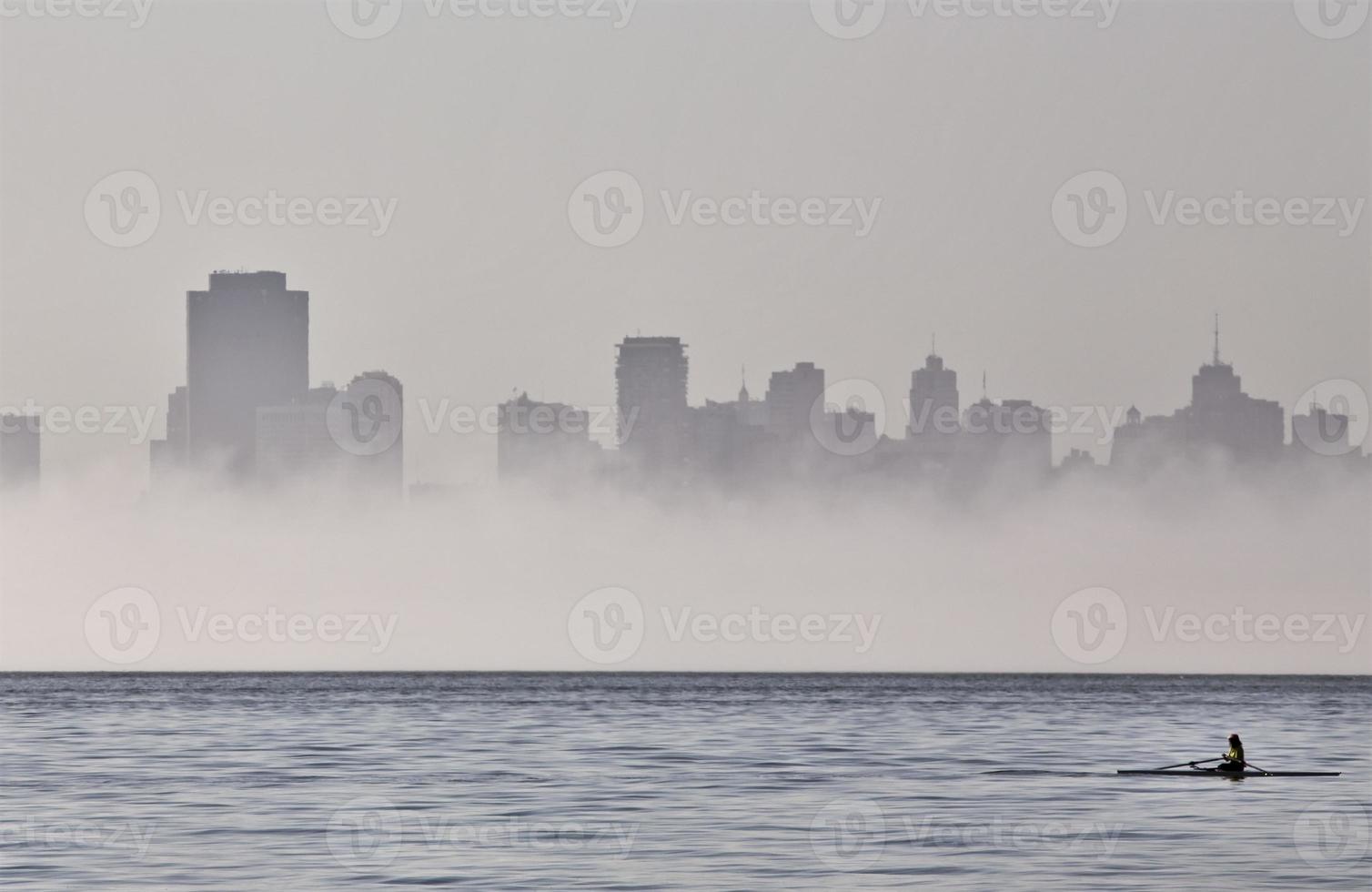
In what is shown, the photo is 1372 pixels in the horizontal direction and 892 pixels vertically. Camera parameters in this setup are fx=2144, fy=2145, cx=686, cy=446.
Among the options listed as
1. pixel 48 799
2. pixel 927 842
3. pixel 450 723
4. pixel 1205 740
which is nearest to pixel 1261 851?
pixel 927 842

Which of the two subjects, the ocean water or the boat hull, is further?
the boat hull

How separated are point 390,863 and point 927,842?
1320 cm

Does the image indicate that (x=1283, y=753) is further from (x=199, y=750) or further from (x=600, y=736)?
(x=199, y=750)

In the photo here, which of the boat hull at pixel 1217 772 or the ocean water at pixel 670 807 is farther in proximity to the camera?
the boat hull at pixel 1217 772

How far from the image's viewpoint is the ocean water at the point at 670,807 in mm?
46594

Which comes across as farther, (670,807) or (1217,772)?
(1217,772)

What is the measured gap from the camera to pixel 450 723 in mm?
118062

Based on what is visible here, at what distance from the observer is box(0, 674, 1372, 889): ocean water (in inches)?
1834

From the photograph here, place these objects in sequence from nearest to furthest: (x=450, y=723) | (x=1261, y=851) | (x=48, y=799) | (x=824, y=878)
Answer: (x=824, y=878) < (x=1261, y=851) < (x=48, y=799) < (x=450, y=723)

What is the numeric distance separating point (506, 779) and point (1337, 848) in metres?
29.9

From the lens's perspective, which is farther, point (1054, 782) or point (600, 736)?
point (600, 736)

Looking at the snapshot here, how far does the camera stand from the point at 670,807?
60188 millimetres

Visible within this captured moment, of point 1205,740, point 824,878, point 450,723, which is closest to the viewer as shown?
point 824,878

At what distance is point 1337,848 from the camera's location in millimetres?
50750
